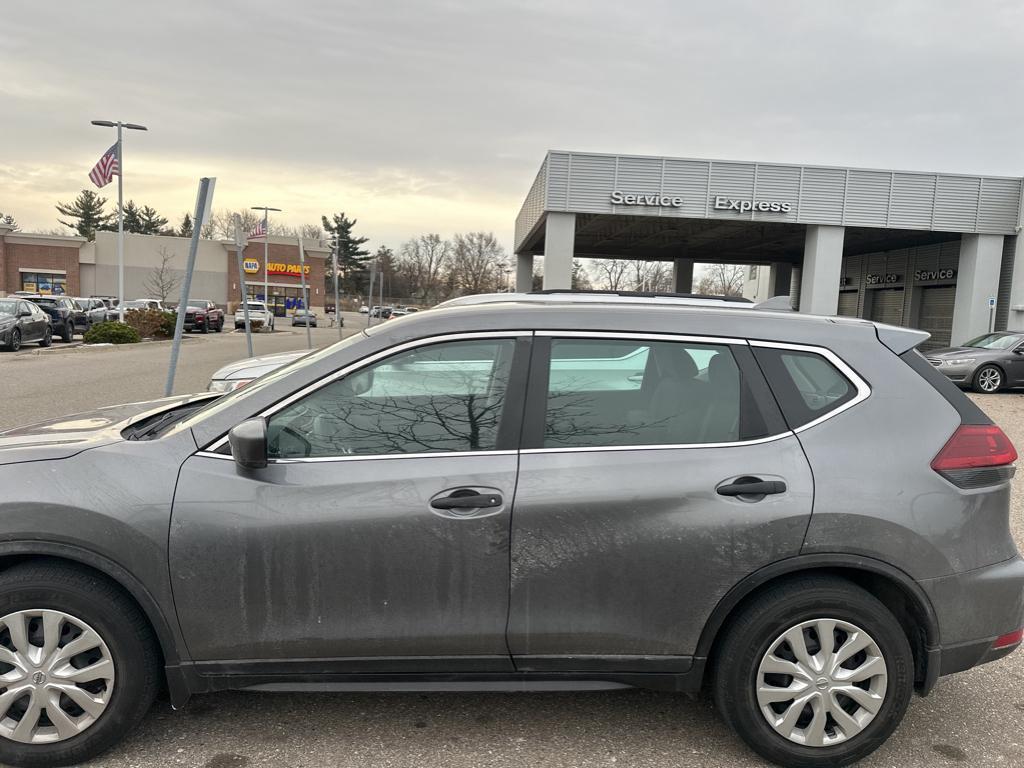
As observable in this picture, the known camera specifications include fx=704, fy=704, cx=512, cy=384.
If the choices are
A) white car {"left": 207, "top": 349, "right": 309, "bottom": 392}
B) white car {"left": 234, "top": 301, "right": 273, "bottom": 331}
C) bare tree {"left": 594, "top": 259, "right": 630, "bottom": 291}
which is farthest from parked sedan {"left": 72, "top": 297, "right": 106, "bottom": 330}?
bare tree {"left": 594, "top": 259, "right": 630, "bottom": 291}

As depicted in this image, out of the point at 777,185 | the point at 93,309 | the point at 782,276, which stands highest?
the point at 777,185

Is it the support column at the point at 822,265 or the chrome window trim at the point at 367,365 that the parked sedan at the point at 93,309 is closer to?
the support column at the point at 822,265

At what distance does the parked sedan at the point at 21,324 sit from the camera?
19406mm

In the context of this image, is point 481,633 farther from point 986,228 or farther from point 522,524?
point 986,228

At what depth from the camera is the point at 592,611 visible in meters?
2.56

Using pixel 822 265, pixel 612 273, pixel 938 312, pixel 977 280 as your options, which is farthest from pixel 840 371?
pixel 612 273

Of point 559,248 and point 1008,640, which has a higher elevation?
point 559,248

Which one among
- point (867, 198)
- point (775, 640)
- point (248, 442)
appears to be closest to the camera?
point (248, 442)

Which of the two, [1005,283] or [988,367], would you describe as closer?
[988,367]

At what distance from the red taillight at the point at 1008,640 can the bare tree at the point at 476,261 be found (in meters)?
100.0

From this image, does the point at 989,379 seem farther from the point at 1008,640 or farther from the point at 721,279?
the point at 721,279

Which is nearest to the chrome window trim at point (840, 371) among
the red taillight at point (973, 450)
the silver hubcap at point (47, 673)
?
the red taillight at point (973, 450)

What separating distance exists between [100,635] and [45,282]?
7200cm

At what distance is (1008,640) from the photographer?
2.72 m
